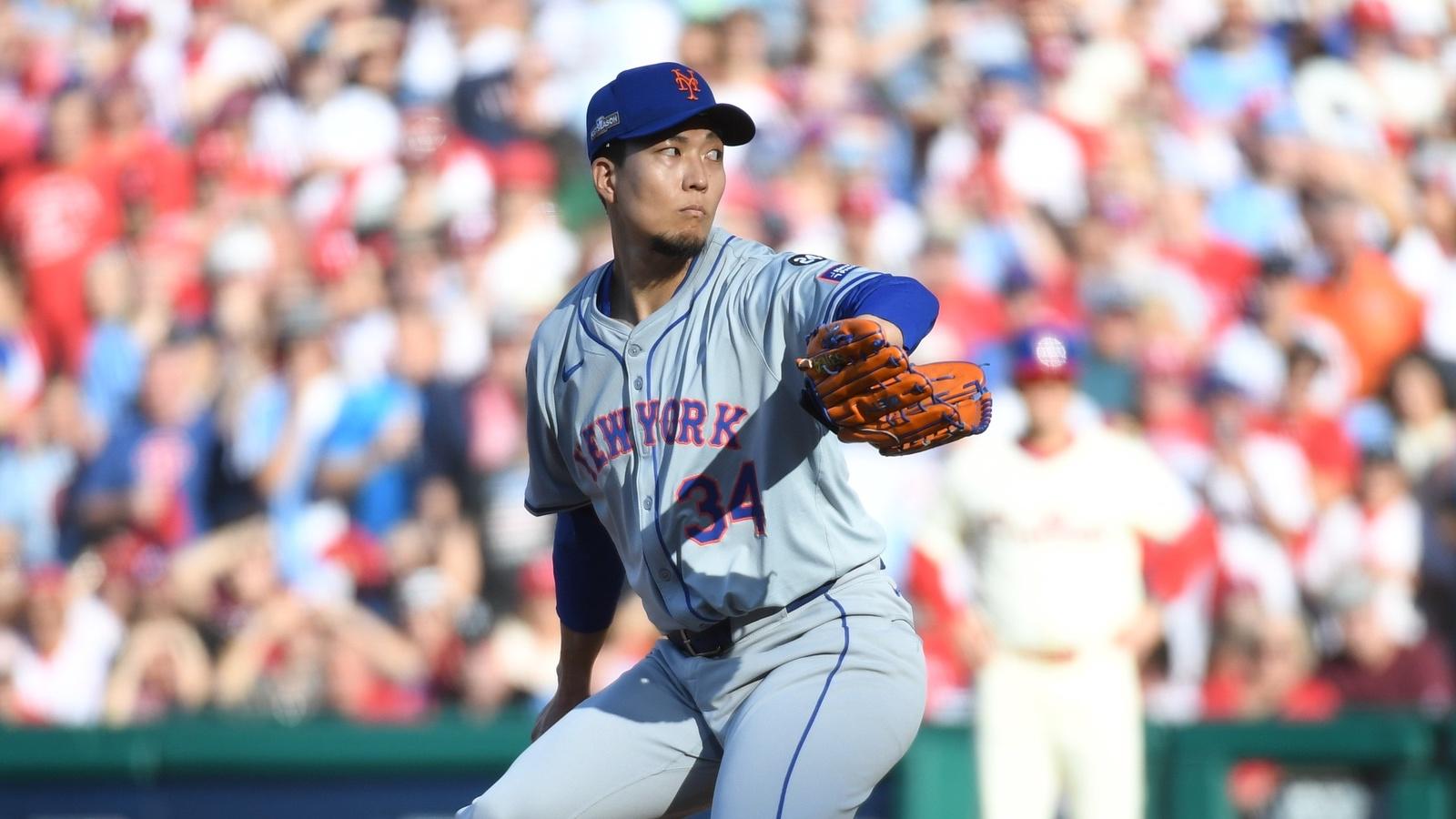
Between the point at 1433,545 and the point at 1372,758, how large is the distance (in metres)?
1.62

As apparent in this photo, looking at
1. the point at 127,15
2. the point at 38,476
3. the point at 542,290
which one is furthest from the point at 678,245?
the point at 127,15

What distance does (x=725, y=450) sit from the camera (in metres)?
3.07

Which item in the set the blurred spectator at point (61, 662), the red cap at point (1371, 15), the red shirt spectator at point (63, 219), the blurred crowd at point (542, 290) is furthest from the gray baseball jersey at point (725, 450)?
the red cap at point (1371, 15)

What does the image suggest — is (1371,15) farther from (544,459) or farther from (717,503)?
(717,503)

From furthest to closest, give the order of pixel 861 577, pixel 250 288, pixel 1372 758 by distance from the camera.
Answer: pixel 250 288 → pixel 1372 758 → pixel 861 577

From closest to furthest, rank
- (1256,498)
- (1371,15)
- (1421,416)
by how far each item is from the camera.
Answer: (1256,498) < (1421,416) < (1371,15)

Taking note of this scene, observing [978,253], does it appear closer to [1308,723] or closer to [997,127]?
[997,127]

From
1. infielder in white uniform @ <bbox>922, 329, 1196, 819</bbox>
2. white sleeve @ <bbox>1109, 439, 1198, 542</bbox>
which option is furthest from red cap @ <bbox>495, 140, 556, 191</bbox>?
white sleeve @ <bbox>1109, 439, 1198, 542</bbox>

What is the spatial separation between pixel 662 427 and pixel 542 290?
5244mm

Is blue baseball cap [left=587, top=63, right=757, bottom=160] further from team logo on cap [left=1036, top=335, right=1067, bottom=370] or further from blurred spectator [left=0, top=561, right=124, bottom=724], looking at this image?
blurred spectator [left=0, top=561, right=124, bottom=724]

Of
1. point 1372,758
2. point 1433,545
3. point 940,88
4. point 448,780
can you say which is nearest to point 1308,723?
point 1372,758

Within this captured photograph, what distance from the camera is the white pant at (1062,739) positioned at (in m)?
5.71

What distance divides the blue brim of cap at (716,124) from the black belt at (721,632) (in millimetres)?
803

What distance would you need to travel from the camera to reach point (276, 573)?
23.8ft
